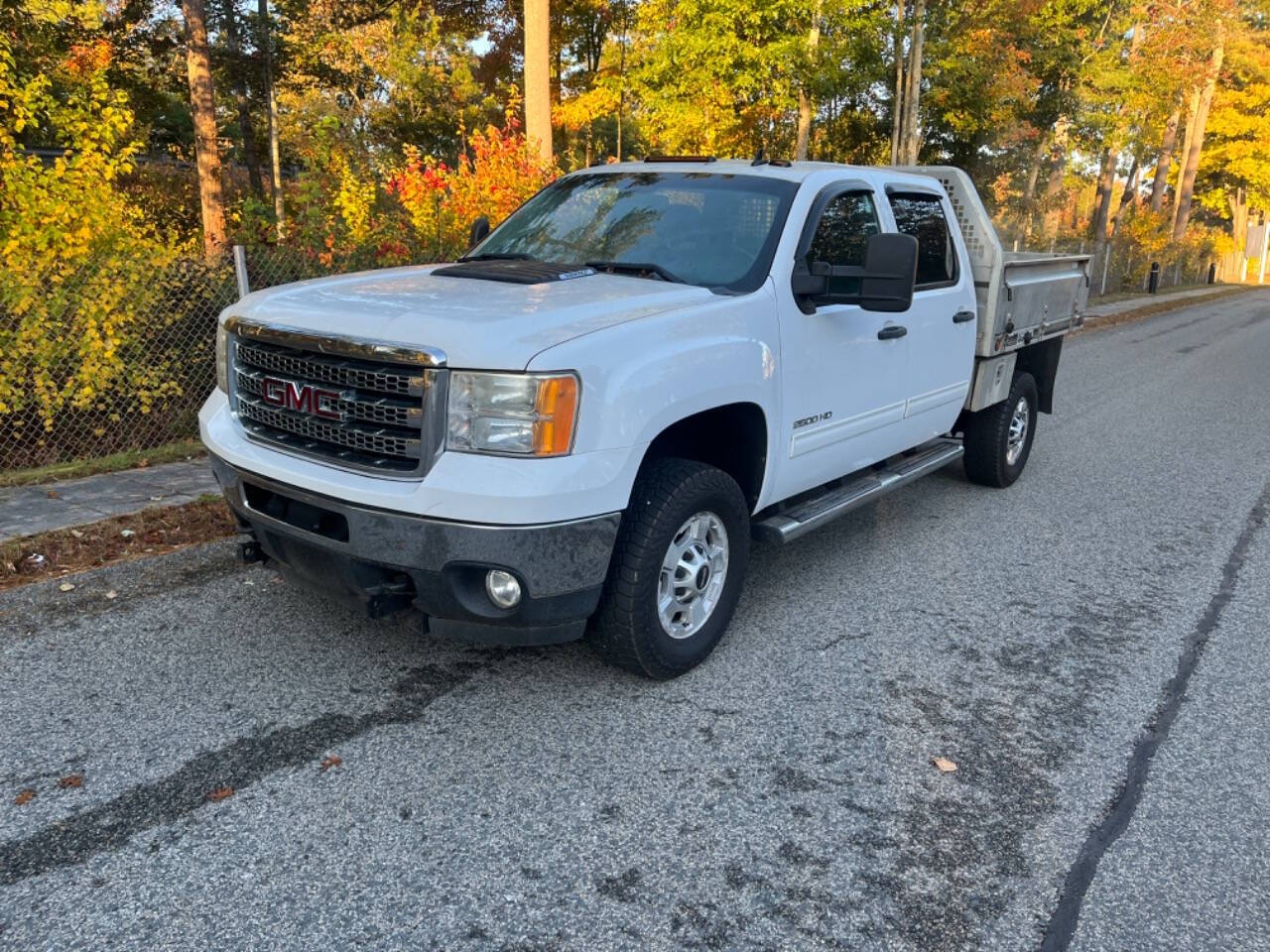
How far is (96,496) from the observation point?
5.56 metres

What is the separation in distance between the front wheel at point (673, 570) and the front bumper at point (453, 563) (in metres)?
0.15

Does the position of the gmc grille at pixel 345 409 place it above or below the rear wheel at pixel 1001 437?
above

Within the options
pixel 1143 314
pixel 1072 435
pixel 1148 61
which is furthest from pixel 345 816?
pixel 1148 61

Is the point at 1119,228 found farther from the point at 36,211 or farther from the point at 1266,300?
the point at 36,211

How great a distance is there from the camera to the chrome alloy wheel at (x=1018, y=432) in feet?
22.6

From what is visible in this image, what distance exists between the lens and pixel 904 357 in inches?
198

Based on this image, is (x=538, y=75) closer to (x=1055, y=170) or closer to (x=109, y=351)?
(x=109, y=351)

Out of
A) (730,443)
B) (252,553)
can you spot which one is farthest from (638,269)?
(252,553)

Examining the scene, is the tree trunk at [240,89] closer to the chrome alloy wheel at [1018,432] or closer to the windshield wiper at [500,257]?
the windshield wiper at [500,257]

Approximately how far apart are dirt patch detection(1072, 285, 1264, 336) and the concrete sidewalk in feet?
42.7

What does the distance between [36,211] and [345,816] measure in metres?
5.52

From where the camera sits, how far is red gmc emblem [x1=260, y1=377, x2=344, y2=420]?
11.0 feet

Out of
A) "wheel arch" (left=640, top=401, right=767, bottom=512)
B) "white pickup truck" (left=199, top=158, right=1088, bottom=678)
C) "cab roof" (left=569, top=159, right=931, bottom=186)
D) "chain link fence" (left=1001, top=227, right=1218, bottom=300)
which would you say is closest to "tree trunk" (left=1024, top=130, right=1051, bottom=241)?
"chain link fence" (left=1001, top=227, right=1218, bottom=300)

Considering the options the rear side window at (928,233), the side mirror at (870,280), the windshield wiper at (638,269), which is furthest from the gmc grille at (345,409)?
the rear side window at (928,233)
